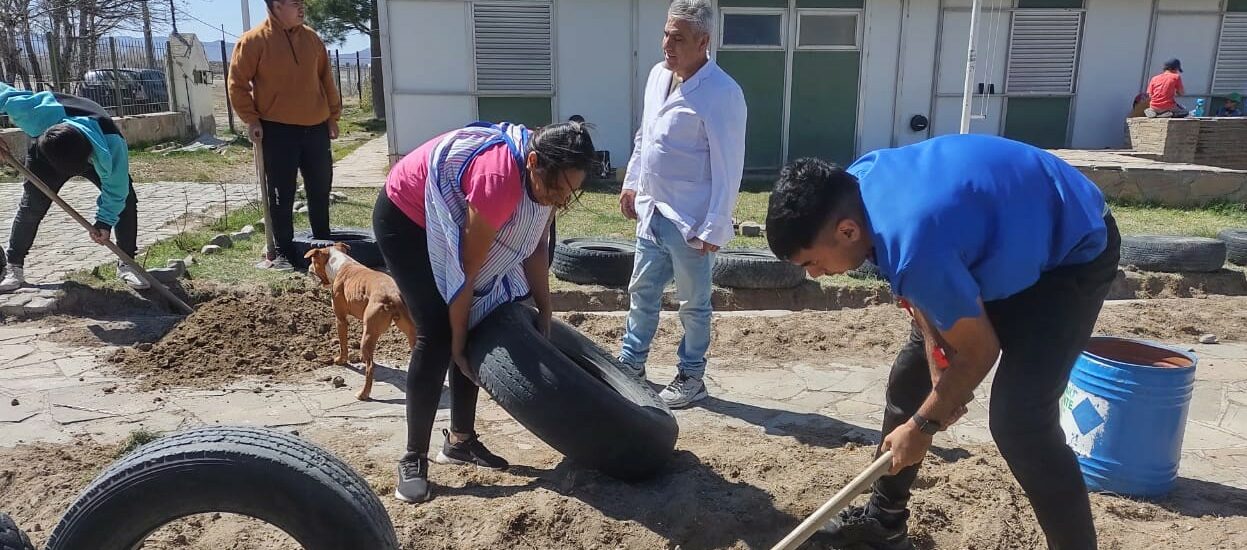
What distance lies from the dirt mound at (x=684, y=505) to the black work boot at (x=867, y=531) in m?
0.11

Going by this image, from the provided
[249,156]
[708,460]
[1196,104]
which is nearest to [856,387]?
[708,460]

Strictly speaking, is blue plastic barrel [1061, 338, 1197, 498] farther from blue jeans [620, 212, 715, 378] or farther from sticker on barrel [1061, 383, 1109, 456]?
blue jeans [620, 212, 715, 378]

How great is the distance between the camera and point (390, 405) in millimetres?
4391

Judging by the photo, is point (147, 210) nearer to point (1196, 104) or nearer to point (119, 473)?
point (119, 473)

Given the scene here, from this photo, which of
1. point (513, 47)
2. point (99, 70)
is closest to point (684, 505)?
point (513, 47)

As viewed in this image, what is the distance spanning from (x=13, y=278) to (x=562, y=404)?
5.07m

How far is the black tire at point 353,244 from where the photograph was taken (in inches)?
251

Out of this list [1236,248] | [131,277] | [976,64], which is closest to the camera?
[131,277]

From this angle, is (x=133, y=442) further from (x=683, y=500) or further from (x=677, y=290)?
(x=677, y=290)

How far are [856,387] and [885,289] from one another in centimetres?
179

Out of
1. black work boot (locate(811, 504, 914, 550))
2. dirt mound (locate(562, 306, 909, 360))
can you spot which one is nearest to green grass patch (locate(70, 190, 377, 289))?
dirt mound (locate(562, 306, 909, 360))

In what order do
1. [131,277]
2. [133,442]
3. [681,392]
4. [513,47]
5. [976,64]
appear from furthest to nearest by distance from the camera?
[976,64]
[513,47]
[131,277]
[681,392]
[133,442]

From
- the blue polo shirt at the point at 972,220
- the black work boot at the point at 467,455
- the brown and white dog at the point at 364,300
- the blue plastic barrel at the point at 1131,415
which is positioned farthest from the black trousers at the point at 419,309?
the blue plastic barrel at the point at 1131,415

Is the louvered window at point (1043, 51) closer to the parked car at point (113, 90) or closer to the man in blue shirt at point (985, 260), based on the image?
the man in blue shirt at point (985, 260)
